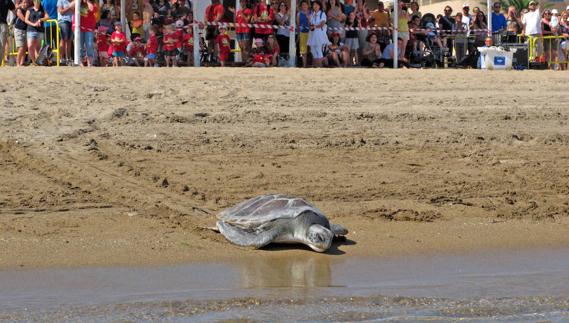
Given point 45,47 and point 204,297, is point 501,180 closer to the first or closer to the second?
point 204,297

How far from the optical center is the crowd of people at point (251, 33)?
51.7ft

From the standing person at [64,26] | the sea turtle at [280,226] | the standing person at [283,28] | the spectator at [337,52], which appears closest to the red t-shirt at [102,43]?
the standing person at [64,26]

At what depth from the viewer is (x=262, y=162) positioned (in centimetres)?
955

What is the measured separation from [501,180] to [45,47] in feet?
27.5

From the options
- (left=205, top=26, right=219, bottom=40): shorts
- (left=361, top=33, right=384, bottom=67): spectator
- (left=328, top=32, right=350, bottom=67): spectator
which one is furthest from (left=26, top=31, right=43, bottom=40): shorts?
(left=361, top=33, right=384, bottom=67): spectator

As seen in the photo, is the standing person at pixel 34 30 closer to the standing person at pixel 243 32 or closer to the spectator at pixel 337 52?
the standing person at pixel 243 32

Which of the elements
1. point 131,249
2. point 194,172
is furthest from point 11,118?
point 131,249

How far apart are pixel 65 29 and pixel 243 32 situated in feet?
9.58

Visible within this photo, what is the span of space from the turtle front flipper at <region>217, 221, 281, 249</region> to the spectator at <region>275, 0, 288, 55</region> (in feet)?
33.0

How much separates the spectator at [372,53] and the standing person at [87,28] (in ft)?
15.5

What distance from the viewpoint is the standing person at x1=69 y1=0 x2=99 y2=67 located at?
615 inches

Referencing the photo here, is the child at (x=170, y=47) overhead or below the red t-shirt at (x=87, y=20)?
below

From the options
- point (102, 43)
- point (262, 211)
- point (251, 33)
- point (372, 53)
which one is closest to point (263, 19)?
point (251, 33)

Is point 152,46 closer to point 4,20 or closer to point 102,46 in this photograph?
point 102,46
